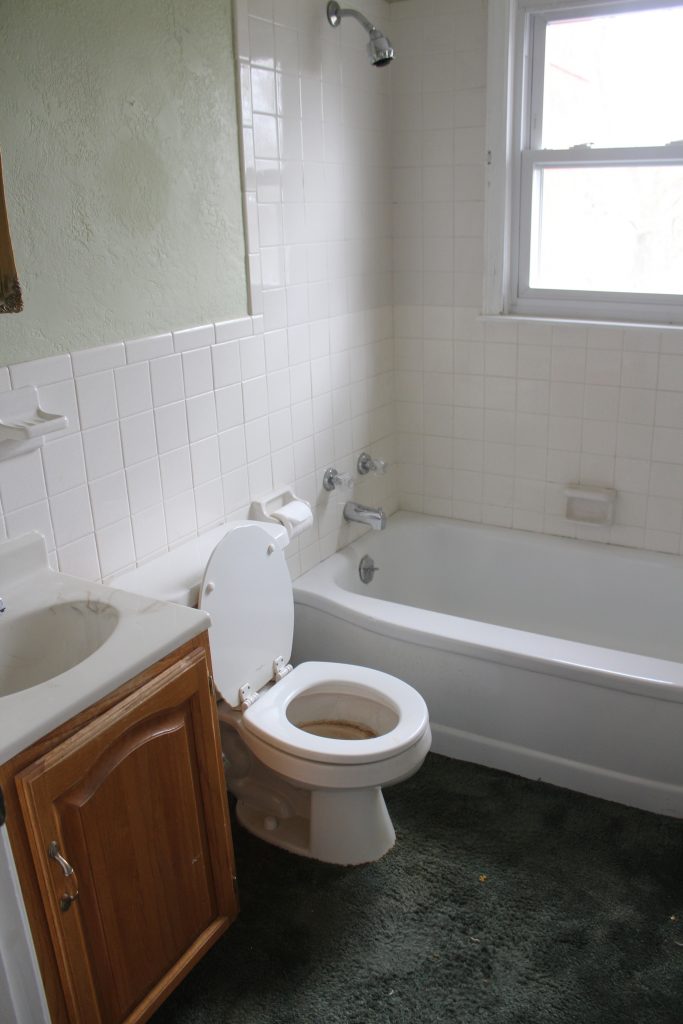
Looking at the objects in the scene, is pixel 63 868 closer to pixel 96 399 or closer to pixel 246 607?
pixel 246 607

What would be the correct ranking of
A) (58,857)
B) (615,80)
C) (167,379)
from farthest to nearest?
(615,80)
(167,379)
(58,857)

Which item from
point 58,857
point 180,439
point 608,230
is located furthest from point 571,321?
point 58,857

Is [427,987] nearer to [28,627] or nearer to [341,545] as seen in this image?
[28,627]

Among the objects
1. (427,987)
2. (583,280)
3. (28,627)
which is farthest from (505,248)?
(427,987)

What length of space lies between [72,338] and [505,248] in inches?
62.5

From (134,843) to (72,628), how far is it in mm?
420

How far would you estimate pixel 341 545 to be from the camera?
2965 millimetres

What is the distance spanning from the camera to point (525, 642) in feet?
7.89

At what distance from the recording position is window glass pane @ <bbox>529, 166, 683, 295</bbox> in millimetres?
2670

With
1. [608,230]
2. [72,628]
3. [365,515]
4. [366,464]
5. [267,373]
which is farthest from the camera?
[366,464]

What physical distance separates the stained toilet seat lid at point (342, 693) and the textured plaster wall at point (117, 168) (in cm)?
93

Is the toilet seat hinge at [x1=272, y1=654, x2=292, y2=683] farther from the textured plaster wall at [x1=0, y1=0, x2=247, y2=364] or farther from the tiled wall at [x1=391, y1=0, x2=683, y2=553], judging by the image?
the tiled wall at [x1=391, y1=0, x2=683, y2=553]

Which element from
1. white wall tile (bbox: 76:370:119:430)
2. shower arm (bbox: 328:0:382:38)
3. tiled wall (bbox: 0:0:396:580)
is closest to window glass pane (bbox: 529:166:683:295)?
tiled wall (bbox: 0:0:396:580)

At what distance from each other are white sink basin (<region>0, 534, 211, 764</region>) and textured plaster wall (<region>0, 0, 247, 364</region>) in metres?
0.45
